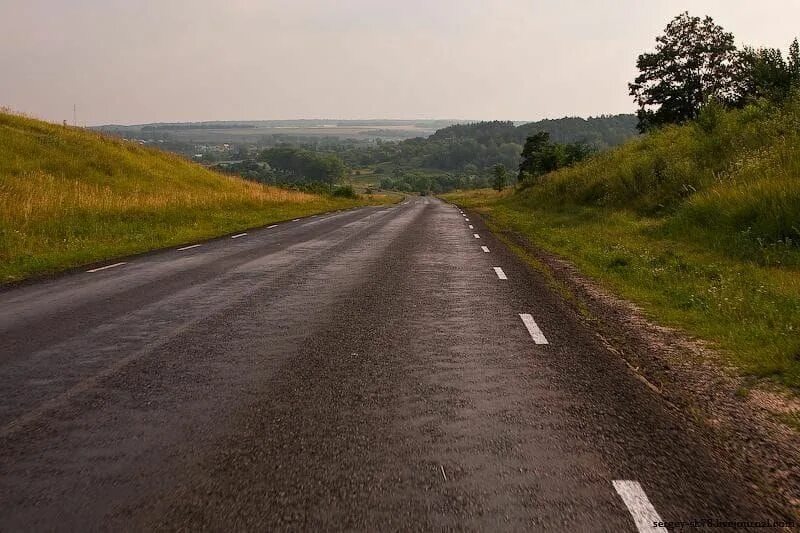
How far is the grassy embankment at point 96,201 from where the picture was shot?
49.5 feet

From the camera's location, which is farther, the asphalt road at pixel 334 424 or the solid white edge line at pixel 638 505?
the asphalt road at pixel 334 424

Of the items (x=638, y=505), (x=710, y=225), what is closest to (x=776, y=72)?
(x=710, y=225)

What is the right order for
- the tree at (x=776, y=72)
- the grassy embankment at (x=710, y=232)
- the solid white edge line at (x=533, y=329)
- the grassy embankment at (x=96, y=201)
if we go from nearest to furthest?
the solid white edge line at (x=533, y=329) < the grassy embankment at (x=710, y=232) < the grassy embankment at (x=96, y=201) < the tree at (x=776, y=72)

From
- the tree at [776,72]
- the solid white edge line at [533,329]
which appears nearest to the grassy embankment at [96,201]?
the solid white edge line at [533,329]

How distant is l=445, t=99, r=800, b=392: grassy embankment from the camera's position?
733 centimetres

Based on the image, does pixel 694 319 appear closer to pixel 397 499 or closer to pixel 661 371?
Answer: pixel 661 371

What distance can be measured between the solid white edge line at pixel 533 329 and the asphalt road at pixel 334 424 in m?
0.03

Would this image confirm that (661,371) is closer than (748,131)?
Yes

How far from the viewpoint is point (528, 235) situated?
63.8 feet

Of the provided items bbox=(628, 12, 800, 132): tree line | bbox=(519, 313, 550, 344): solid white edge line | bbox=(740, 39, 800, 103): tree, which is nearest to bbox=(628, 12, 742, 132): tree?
bbox=(628, 12, 800, 132): tree line

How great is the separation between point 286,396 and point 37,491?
5.98ft

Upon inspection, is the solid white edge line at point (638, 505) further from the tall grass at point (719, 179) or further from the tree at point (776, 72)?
the tree at point (776, 72)

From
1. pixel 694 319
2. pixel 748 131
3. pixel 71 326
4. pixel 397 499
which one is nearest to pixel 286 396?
pixel 397 499

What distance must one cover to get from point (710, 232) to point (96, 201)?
19.9 m
